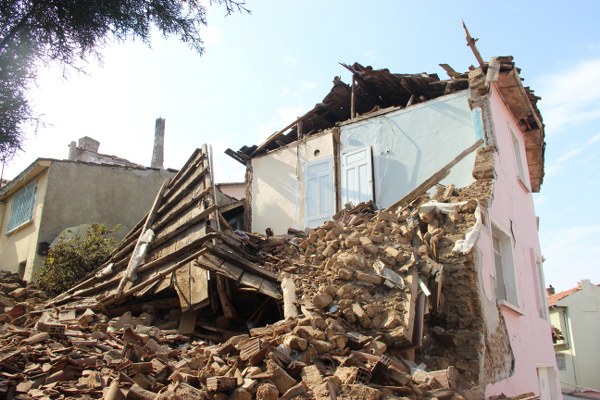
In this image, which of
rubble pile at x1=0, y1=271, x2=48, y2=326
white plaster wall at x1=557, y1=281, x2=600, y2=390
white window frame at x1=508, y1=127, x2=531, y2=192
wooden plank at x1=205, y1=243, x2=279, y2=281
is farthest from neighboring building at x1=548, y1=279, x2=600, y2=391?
rubble pile at x1=0, y1=271, x2=48, y2=326

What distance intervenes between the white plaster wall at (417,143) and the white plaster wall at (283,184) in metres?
1.55

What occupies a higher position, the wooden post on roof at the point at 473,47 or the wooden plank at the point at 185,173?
the wooden post on roof at the point at 473,47

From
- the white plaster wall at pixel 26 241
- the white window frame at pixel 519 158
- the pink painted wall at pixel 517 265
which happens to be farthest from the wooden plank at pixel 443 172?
the white plaster wall at pixel 26 241

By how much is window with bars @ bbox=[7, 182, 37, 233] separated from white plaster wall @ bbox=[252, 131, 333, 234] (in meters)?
6.48

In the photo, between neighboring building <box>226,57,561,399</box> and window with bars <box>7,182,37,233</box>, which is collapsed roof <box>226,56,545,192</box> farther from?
window with bars <box>7,182,37,233</box>

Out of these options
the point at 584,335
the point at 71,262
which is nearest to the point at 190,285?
the point at 71,262

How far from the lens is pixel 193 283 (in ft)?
23.8

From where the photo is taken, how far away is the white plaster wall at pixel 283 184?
514 inches

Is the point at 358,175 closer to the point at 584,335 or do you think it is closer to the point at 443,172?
the point at 443,172

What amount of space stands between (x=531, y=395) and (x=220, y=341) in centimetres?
463

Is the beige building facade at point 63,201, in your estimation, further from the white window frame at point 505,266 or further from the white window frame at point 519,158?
the white window frame at point 519,158

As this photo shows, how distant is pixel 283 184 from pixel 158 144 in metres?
7.76

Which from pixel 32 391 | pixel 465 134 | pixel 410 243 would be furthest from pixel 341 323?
pixel 465 134

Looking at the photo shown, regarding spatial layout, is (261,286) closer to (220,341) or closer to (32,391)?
(220,341)
